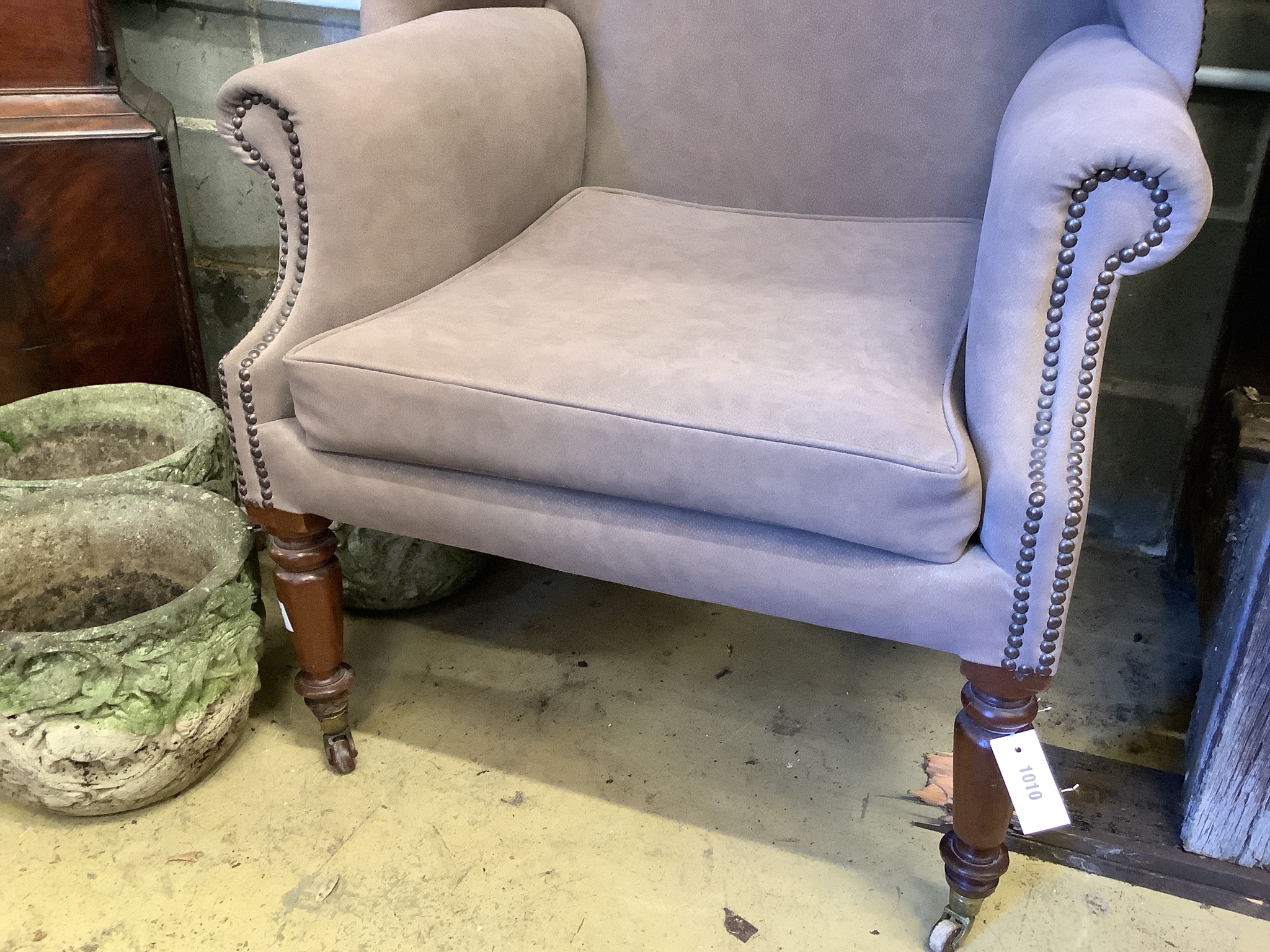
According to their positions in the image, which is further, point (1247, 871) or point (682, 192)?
point (682, 192)

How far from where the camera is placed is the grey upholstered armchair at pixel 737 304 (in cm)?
77

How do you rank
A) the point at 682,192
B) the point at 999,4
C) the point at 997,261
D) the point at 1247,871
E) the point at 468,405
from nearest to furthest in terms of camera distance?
the point at 997,261 < the point at 468,405 < the point at 1247,871 < the point at 999,4 < the point at 682,192

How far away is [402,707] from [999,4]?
3.58 ft

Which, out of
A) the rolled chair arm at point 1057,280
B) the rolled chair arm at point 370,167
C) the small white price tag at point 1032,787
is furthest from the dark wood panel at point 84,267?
the small white price tag at point 1032,787

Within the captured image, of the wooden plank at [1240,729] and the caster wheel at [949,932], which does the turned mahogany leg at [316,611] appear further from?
the wooden plank at [1240,729]

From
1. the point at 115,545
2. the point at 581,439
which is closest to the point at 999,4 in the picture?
the point at 581,439

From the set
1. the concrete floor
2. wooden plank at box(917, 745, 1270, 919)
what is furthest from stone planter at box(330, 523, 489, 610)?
wooden plank at box(917, 745, 1270, 919)

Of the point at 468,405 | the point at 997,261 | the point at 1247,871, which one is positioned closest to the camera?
the point at 997,261

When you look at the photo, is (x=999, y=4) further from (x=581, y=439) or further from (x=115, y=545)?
(x=115, y=545)

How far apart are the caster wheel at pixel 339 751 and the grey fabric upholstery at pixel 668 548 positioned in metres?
0.28

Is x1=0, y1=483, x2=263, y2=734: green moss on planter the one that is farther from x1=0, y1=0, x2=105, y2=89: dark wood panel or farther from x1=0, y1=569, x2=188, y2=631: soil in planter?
x1=0, y1=0, x2=105, y2=89: dark wood panel

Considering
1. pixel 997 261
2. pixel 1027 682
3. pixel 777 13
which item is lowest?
pixel 1027 682

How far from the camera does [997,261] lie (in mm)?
767

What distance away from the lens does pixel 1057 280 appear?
74 centimetres
